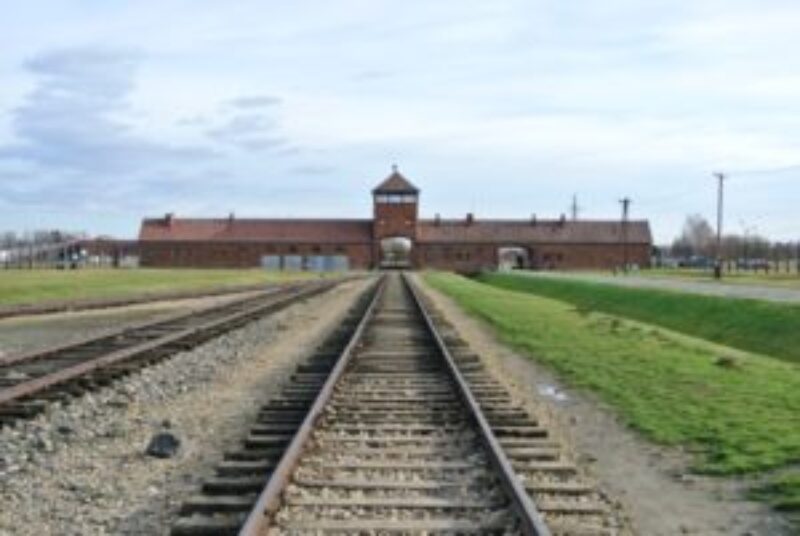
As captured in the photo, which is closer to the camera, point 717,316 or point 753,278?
point 717,316

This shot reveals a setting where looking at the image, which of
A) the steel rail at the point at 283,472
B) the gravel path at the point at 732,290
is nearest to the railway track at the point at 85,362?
the steel rail at the point at 283,472

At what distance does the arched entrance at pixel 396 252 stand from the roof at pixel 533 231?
2566 mm

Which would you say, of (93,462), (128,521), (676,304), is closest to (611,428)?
(93,462)

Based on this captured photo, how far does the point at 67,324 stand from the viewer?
29391mm

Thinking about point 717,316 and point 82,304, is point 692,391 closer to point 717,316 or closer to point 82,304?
point 717,316

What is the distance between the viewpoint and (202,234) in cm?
14988

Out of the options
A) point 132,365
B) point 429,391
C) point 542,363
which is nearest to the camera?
point 429,391

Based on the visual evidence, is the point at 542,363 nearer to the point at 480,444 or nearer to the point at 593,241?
the point at 480,444

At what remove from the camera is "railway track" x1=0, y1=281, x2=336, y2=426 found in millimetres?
13446

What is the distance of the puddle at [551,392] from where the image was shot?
15430 mm

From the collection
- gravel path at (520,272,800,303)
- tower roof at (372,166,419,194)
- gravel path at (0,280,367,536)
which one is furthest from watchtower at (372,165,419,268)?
gravel path at (0,280,367,536)

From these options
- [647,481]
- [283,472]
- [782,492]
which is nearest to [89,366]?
[283,472]

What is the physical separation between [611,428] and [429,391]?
9.04 ft

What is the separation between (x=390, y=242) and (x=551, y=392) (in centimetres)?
13076
